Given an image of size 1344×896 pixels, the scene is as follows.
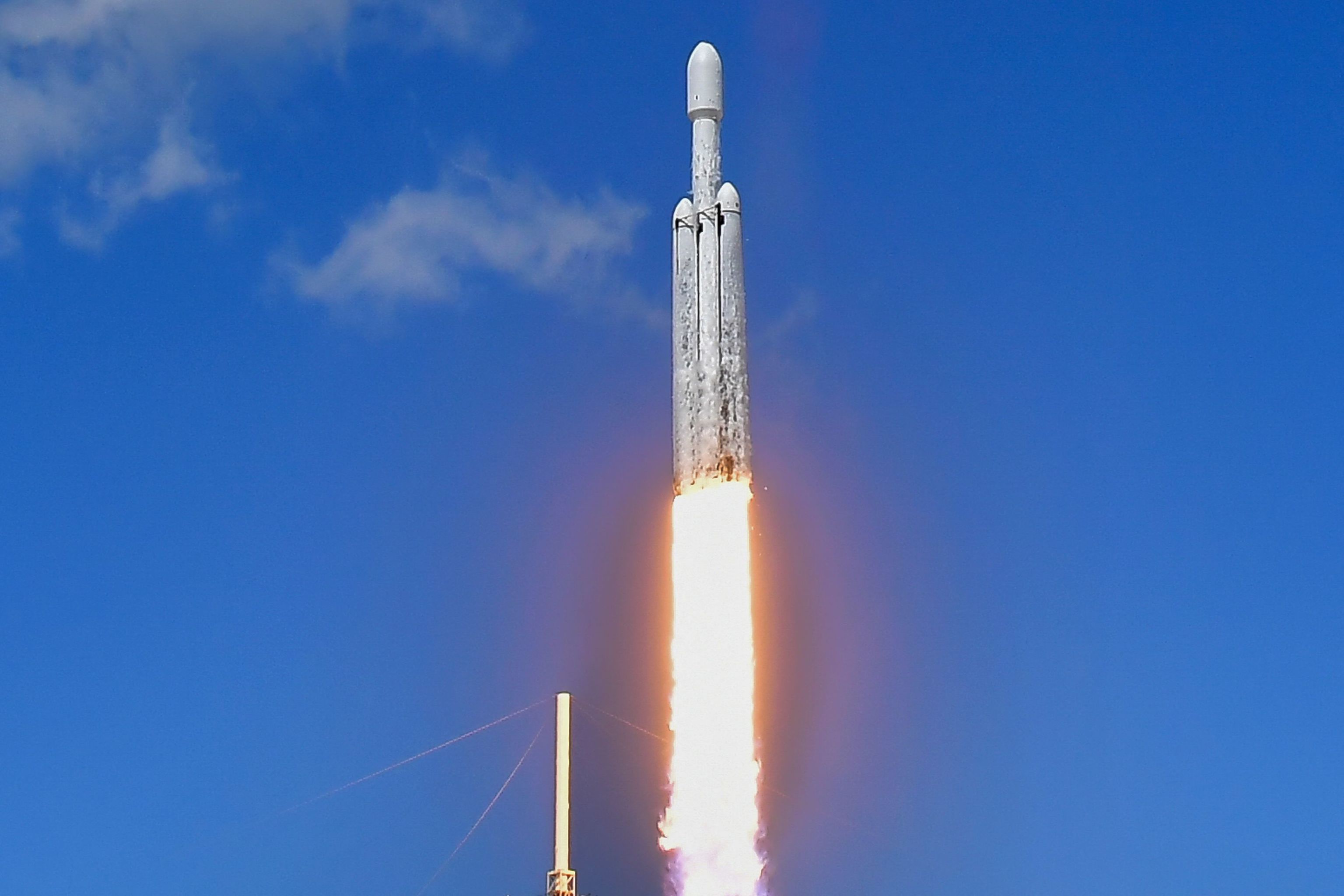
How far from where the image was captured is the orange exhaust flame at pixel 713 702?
61.6 meters

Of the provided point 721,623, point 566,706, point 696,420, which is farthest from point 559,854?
point 696,420

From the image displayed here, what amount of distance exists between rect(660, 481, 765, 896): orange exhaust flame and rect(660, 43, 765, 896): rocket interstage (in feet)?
0.09

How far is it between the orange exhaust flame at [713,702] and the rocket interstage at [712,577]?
3cm

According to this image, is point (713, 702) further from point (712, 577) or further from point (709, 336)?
point (709, 336)

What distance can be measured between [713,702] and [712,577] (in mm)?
3546

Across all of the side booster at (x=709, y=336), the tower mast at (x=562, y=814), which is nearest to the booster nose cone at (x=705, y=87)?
the side booster at (x=709, y=336)

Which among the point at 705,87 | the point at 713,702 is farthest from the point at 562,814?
the point at 705,87

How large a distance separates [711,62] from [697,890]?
24497mm

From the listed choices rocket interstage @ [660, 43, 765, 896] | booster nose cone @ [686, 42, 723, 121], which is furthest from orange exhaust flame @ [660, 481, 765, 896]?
booster nose cone @ [686, 42, 723, 121]

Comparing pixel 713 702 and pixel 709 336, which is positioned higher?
pixel 709 336

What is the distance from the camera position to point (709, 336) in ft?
208

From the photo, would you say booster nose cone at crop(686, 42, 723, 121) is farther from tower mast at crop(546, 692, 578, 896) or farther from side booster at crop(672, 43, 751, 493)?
tower mast at crop(546, 692, 578, 896)

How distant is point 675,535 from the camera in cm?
6341

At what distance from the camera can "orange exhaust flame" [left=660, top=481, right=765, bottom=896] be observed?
61625 mm
